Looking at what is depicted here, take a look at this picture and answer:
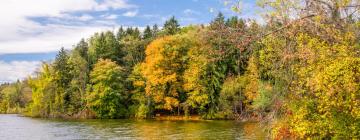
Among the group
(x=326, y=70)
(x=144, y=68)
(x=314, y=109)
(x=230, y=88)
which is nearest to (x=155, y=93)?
(x=144, y=68)

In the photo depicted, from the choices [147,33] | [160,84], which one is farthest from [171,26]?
[160,84]

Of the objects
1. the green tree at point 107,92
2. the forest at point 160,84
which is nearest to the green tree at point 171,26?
the forest at point 160,84

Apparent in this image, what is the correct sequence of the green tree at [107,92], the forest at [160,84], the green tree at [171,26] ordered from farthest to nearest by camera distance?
the green tree at [171,26], the green tree at [107,92], the forest at [160,84]

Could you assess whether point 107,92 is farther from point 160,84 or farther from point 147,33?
point 147,33

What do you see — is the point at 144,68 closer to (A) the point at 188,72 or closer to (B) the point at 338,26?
(A) the point at 188,72

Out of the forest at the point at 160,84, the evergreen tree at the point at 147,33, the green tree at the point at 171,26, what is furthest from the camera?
the evergreen tree at the point at 147,33

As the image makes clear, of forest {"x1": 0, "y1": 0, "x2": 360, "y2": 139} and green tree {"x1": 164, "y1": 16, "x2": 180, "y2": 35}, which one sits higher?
green tree {"x1": 164, "y1": 16, "x2": 180, "y2": 35}

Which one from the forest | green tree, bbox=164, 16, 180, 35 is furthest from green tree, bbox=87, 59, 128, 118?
green tree, bbox=164, 16, 180, 35

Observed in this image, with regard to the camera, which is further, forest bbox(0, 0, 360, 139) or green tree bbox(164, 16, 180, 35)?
green tree bbox(164, 16, 180, 35)

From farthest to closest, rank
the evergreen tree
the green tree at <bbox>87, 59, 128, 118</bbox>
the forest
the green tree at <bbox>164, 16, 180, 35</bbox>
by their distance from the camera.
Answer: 1. the evergreen tree
2. the green tree at <bbox>164, 16, 180, 35</bbox>
3. the green tree at <bbox>87, 59, 128, 118</bbox>
4. the forest

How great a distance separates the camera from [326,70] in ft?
42.0

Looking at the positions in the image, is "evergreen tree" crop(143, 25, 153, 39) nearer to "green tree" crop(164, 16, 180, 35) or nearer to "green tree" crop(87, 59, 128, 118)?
"green tree" crop(164, 16, 180, 35)

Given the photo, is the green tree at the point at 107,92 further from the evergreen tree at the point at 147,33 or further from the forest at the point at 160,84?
the evergreen tree at the point at 147,33

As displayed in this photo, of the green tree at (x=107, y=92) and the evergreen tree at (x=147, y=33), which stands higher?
the evergreen tree at (x=147, y=33)
